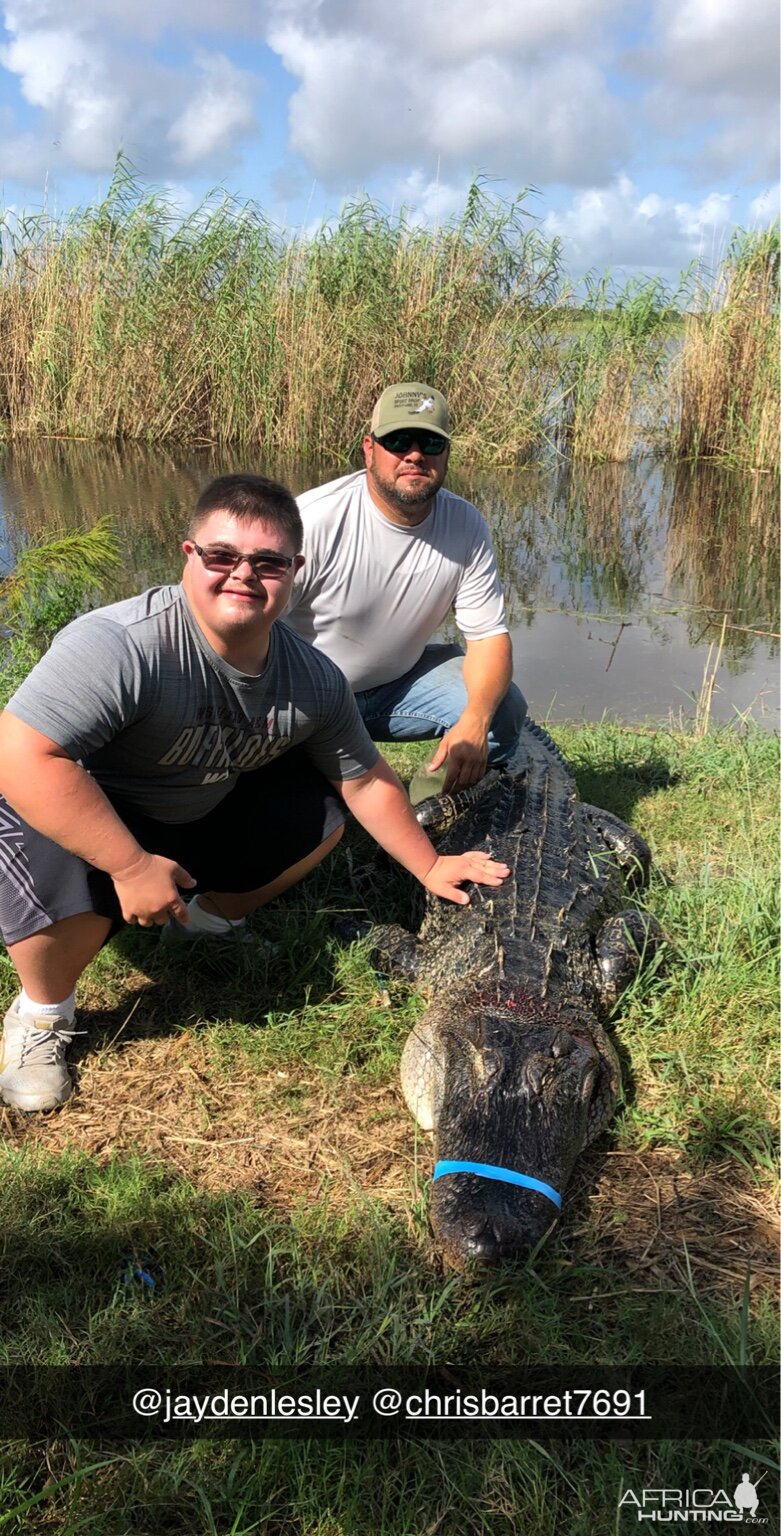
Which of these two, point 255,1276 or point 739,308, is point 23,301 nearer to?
point 739,308

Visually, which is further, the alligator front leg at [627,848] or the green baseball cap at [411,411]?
the alligator front leg at [627,848]

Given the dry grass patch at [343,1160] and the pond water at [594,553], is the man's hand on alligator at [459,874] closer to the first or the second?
the dry grass patch at [343,1160]

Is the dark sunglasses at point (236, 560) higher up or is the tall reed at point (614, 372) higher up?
the tall reed at point (614, 372)

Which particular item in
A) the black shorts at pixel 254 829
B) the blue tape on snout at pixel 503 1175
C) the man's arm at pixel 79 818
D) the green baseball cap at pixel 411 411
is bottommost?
the blue tape on snout at pixel 503 1175

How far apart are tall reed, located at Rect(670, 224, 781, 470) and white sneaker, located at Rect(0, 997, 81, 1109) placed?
10.4 m

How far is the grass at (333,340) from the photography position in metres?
10.4

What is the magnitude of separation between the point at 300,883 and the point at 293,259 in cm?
915

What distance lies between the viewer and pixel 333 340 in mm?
10273

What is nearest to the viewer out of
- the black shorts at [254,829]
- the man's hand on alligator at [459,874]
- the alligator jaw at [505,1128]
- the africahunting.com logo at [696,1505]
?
the africahunting.com logo at [696,1505]

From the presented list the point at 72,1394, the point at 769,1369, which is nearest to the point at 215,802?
the point at 72,1394

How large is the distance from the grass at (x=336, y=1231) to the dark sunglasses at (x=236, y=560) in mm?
1234

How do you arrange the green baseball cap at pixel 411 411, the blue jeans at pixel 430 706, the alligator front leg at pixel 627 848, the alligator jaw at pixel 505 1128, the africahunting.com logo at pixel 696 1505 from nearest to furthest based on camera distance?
the africahunting.com logo at pixel 696 1505
the alligator jaw at pixel 505 1128
the green baseball cap at pixel 411 411
the alligator front leg at pixel 627 848
the blue jeans at pixel 430 706

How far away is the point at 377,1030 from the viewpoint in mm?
2785

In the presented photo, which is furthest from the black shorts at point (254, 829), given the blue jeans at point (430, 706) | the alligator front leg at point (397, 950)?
the blue jeans at point (430, 706)
